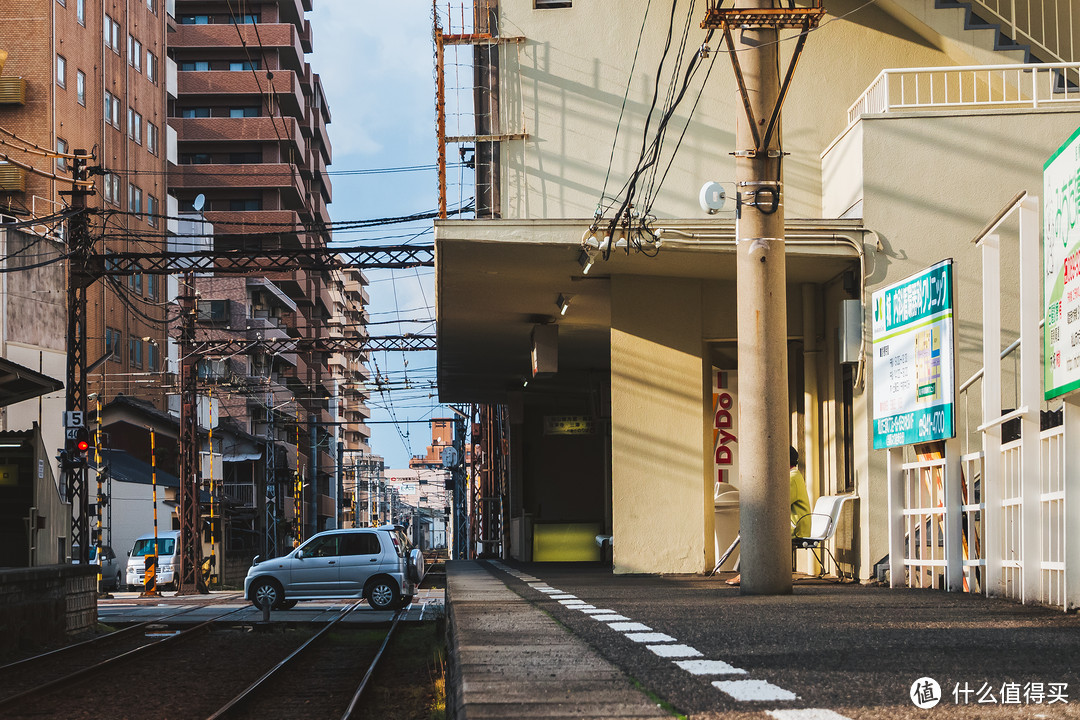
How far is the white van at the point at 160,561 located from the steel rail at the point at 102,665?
59.3ft

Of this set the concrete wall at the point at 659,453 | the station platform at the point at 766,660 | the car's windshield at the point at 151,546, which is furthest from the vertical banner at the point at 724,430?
the car's windshield at the point at 151,546

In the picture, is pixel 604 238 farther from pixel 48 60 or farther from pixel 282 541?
pixel 282 541

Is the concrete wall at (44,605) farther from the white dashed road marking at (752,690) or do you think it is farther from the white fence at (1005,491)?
the white dashed road marking at (752,690)

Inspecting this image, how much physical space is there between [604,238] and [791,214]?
4.07 meters

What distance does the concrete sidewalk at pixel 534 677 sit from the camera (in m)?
4.52

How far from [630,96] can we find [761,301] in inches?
348

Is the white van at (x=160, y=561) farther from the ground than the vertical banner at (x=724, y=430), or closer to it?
closer to it

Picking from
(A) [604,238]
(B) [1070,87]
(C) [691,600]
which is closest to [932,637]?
(C) [691,600]

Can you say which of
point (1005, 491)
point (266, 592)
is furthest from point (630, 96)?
point (266, 592)

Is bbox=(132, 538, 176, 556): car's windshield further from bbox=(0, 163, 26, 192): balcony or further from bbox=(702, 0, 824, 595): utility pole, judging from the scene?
bbox=(702, 0, 824, 595): utility pole

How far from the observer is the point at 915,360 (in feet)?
41.0

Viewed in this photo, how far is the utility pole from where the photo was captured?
39.3 feet

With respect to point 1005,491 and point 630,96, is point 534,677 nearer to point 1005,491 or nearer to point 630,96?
point 1005,491

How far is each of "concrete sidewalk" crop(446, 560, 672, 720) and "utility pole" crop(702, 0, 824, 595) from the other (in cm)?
394
